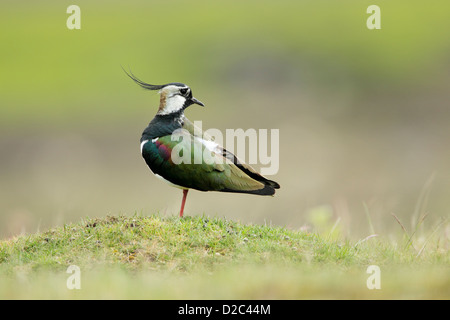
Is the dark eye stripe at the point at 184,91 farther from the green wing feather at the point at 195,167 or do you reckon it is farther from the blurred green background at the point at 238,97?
the blurred green background at the point at 238,97

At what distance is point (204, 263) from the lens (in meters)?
7.61

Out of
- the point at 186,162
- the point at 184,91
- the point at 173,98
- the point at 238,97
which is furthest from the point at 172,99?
the point at 238,97

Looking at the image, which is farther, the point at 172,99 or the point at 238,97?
the point at 238,97

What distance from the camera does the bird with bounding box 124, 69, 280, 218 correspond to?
8828 millimetres

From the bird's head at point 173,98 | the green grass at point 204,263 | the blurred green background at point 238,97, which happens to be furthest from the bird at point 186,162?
the blurred green background at point 238,97

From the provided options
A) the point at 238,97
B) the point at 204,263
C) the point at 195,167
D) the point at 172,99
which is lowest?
the point at 204,263

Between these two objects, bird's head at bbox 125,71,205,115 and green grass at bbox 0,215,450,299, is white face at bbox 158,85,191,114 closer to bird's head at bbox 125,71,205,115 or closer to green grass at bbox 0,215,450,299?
bird's head at bbox 125,71,205,115

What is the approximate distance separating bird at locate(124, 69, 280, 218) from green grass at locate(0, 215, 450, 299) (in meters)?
0.49

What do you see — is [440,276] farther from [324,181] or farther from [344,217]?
[324,181]

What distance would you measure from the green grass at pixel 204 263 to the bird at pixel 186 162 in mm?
490

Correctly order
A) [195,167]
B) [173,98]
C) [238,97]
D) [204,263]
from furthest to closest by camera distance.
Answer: [238,97] → [173,98] → [195,167] → [204,263]

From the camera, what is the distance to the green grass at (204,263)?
679 centimetres

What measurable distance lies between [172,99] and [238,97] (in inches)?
626

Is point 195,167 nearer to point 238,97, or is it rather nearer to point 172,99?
point 172,99
